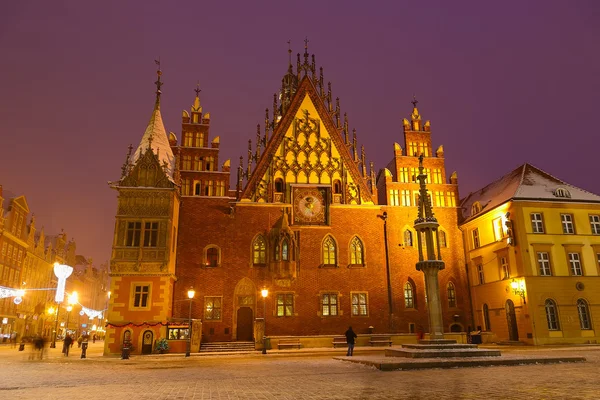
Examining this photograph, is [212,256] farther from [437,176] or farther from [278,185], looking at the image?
[437,176]

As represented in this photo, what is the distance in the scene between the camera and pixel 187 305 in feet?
101

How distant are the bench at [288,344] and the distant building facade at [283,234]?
120 centimetres

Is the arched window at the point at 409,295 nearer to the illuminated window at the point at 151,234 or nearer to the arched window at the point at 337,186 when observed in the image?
the arched window at the point at 337,186

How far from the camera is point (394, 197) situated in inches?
1400

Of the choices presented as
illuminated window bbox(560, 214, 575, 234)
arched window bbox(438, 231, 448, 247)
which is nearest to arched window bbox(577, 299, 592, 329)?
illuminated window bbox(560, 214, 575, 234)

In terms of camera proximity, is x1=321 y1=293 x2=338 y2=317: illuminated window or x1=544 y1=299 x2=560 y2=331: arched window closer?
x1=544 y1=299 x2=560 y2=331: arched window

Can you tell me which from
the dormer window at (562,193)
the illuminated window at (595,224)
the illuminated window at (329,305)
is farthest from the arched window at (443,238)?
the illuminated window at (595,224)

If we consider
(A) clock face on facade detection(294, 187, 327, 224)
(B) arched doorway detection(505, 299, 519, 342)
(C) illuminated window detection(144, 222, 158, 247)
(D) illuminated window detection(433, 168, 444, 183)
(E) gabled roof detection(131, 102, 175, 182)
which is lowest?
(B) arched doorway detection(505, 299, 519, 342)

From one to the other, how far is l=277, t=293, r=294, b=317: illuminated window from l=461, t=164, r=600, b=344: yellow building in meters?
13.9

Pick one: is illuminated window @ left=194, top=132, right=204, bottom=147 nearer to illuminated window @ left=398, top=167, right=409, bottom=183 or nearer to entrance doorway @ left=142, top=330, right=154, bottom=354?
entrance doorway @ left=142, top=330, right=154, bottom=354

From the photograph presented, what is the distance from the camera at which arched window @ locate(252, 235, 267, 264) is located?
108 feet

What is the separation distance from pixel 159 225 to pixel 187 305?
19.6 ft

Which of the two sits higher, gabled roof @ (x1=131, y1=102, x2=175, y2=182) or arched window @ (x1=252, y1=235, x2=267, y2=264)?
gabled roof @ (x1=131, y1=102, x2=175, y2=182)

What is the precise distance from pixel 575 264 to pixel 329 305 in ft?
58.2
